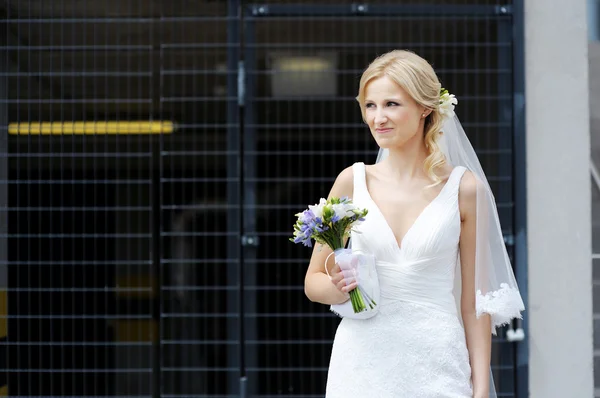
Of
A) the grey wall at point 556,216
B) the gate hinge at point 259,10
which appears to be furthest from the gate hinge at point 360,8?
the grey wall at point 556,216

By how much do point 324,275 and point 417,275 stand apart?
26 centimetres

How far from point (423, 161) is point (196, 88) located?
2.57m

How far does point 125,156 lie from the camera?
4859mm

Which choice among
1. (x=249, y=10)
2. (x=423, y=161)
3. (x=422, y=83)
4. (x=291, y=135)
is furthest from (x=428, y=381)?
(x=249, y=10)

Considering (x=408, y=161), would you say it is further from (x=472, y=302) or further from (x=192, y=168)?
(x=192, y=168)

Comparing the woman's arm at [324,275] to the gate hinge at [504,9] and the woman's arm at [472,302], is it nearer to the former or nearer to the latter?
the woman's arm at [472,302]

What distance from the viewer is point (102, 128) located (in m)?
4.91

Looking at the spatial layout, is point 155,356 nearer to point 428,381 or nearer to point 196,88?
point 196,88

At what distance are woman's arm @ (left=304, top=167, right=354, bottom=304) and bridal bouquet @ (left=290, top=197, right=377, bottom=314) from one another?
0.21 feet

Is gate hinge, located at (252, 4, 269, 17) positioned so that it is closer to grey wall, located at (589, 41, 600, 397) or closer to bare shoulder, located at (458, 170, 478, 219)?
grey wall, located at (589, 41, 600, 397)

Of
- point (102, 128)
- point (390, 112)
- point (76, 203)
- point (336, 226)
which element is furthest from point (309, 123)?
point (336, 226)

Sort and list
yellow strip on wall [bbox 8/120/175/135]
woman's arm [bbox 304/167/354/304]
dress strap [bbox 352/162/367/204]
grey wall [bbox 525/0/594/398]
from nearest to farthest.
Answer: woman's arm [bbox 304/167/354/304] → dress strap [bbox 352/162/367/204] → grey wall [bbox 525/0/594/398] → yellow strip on wall [bbox 8/120/175/135]

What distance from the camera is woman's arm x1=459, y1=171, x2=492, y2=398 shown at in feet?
7.89

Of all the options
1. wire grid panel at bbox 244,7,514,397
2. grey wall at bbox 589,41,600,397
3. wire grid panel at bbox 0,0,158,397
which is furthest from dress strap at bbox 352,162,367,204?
grey wall at bbox 589,41,600,397
